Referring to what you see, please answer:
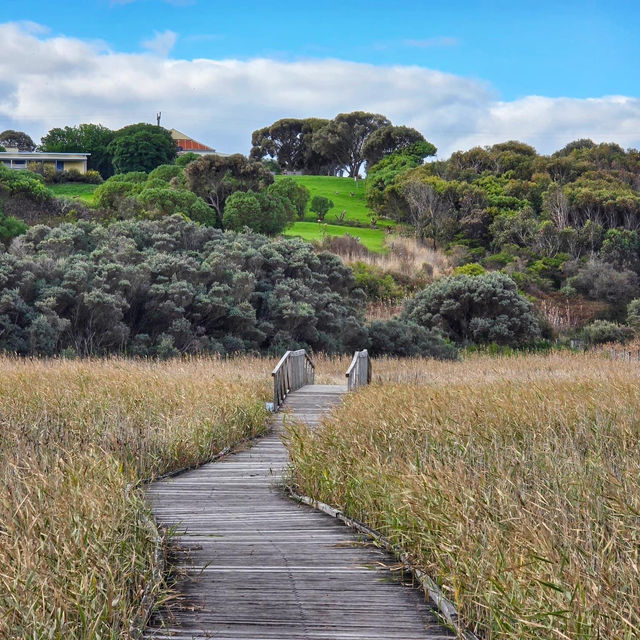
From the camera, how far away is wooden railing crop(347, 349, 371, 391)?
16041 millimetres

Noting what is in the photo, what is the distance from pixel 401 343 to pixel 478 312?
5702 mm

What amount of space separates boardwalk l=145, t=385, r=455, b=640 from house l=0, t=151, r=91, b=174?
64.5 m

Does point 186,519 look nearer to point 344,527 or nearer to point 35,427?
point 344,527

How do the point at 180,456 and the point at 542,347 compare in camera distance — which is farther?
the point at 542,347

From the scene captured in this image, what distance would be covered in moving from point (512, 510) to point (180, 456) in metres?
5.16

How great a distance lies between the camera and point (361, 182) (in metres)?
75.1

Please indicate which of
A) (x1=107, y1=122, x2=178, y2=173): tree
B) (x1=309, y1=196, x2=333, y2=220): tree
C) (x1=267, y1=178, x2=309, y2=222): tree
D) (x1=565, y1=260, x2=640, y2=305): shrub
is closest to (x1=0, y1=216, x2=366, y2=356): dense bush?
(x1=565, y1=260, x2=640, y2=305): shrub

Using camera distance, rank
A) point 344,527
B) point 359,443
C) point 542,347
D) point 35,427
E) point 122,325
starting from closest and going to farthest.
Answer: point 344,527
point 359,443
point 35,427
point 122,325
point 542,347

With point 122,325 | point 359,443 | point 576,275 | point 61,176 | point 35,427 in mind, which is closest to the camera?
point 359,443

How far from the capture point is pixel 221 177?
41406 mm

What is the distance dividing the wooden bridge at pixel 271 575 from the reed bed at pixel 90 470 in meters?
0.35

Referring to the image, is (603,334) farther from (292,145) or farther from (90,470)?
(292,145)

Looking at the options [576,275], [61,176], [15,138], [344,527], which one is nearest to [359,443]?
[344,527]

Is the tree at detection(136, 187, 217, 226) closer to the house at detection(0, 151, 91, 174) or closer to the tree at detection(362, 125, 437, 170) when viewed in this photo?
the house at detection(0, 151, 91, 174)
